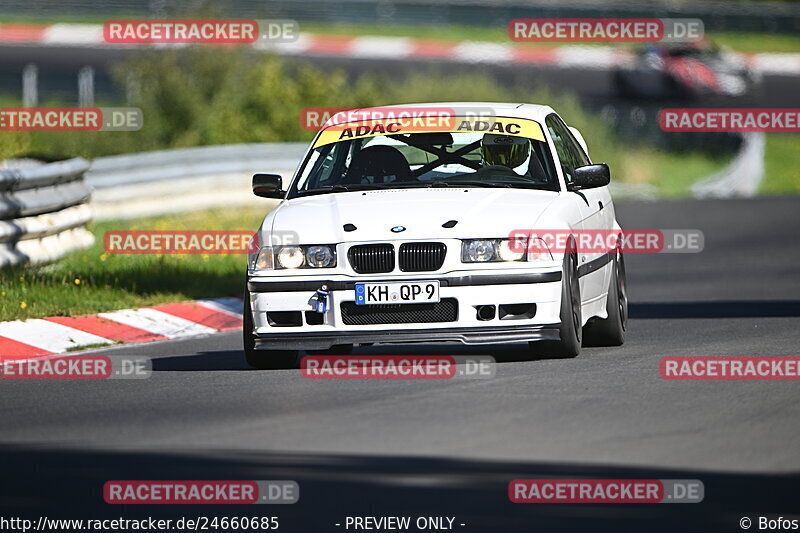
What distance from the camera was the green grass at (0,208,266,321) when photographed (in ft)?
42.3

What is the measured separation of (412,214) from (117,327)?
12.0 ft

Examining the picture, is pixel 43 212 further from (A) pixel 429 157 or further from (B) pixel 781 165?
(B) pixel 781 165

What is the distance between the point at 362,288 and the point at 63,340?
3.18 metres

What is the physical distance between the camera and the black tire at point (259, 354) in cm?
1001
